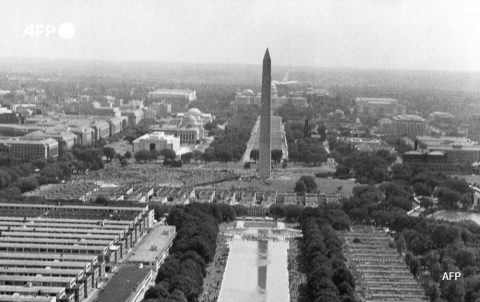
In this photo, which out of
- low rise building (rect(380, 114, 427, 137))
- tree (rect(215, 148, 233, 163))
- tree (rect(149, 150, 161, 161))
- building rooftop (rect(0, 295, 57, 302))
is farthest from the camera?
low rise building (rect(380, 114, 427, 137))

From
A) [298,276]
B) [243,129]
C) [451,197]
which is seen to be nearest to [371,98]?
[243,129]

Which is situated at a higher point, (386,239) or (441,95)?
(441,95)

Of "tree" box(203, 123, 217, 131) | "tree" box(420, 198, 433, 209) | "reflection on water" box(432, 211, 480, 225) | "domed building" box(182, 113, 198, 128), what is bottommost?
"reflection on water" box(432, 211, 480, 225)

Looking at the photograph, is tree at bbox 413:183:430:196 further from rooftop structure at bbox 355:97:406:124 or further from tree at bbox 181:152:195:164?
rooftop structure at bbox 355:97:406:124

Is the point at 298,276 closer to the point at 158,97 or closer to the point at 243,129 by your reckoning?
the point at 243,129

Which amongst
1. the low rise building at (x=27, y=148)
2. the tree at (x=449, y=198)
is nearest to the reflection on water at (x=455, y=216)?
the tree at (x=449, y=198)

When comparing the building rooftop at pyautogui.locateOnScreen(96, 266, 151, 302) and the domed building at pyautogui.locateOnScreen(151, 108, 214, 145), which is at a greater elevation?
the domed building at pyautogui.locateOnScreen(151, 108, 214, 145)

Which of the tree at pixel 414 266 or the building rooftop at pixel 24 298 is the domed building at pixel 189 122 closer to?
the tree at pixel 414 266

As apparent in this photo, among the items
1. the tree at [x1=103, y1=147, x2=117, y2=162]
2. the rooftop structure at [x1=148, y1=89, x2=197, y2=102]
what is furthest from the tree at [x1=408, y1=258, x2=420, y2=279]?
the rooftop structure at [x1=148, y1=89, x2=197, y2=102]
